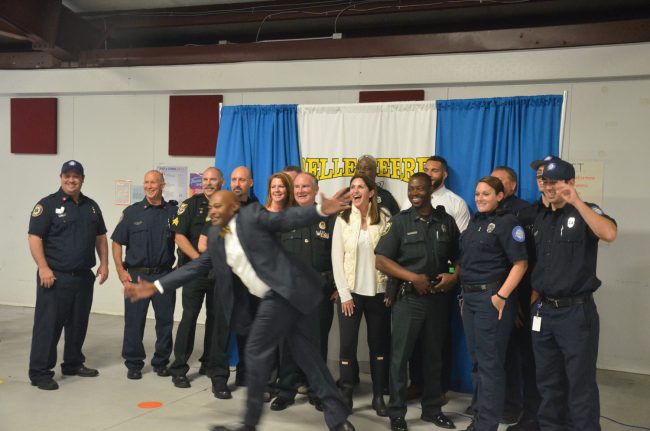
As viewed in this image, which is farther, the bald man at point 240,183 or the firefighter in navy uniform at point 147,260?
the firefighter in navy uniform at point 147,260

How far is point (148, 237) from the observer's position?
5.14m

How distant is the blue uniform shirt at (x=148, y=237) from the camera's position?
5.13 metres

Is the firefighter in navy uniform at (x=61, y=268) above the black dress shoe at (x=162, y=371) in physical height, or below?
above

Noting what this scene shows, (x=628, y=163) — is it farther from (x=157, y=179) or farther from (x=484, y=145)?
(x=157, y=179)

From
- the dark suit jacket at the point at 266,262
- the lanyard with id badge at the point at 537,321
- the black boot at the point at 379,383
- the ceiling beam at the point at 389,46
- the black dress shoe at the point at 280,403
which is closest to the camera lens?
the dark suit jacket at the point at 266,262

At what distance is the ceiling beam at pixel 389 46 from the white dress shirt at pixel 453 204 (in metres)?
1.81

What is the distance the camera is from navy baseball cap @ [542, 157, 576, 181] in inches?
142

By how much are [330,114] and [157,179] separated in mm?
1545

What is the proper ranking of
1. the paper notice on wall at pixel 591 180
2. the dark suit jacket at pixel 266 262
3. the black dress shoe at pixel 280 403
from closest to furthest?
the dark suit jacket at pixel 266 262 < the black dress shoe at pixel 280 403 < the paper notice on wall at pixel 591 180

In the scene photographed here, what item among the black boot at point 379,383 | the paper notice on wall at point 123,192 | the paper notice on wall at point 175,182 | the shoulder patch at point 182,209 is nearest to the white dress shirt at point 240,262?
the black boot at point 379,383

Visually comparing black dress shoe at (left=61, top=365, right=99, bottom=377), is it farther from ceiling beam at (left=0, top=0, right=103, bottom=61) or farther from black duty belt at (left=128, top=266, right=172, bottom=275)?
ceiling beam at (left=0, top=0, right=103, bottom=61)

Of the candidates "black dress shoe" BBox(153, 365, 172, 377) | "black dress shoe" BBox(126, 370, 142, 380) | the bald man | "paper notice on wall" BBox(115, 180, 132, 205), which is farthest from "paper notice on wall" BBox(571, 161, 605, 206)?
"paper notice on wall" BBox(115, 180, 132, 205)

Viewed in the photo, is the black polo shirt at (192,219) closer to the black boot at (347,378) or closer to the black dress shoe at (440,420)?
the black boot at (347,378)

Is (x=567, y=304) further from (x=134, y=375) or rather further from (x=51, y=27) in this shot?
(x=51, y=27)
